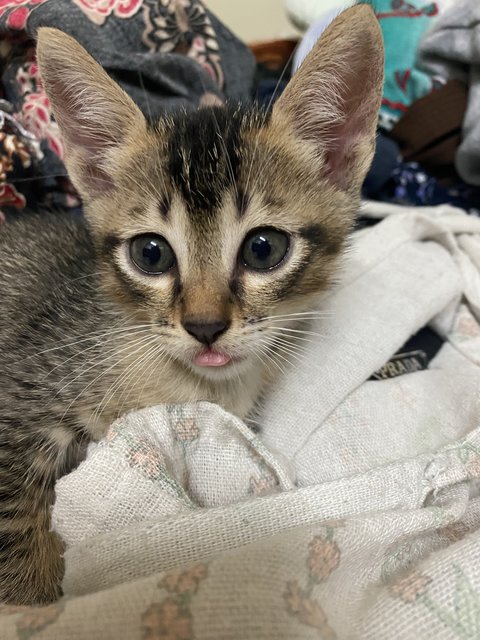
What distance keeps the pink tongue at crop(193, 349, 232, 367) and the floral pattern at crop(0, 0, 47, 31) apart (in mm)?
1001

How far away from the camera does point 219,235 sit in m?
0.87

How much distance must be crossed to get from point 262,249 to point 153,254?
19cm

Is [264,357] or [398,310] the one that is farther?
[398,310]

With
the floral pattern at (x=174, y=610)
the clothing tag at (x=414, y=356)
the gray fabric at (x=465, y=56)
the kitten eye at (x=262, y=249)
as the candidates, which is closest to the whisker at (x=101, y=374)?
the kitten eye at (x=262, y=249)

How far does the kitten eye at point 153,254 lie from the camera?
919mm

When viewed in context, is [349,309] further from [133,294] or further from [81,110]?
[81,110]

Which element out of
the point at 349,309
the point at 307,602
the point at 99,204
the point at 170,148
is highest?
the point at 170,148

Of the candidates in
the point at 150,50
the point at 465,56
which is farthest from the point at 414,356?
the point at 150,50

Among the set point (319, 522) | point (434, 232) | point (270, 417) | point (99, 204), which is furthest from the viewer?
point (434, 232)

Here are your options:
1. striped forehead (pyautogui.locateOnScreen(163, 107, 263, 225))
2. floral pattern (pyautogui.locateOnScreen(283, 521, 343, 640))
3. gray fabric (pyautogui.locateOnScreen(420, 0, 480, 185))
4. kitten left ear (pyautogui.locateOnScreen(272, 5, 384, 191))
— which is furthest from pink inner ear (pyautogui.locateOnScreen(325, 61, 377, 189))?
gray fabric (pyautogui.locateOnScreen(420, 0, 480, 185))

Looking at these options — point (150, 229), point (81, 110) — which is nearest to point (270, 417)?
point (150, 229)

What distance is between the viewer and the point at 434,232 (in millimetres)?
1534

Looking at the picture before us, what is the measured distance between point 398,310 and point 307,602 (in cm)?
85

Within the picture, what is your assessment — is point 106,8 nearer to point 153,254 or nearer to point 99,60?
point 99,60
